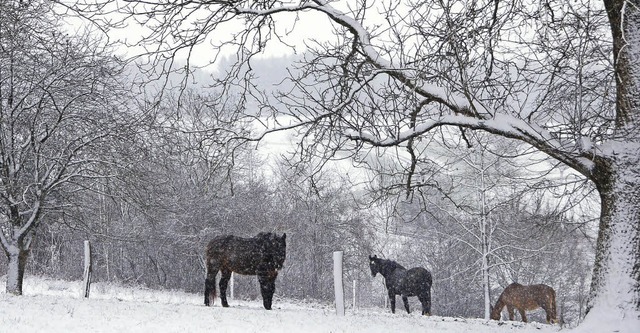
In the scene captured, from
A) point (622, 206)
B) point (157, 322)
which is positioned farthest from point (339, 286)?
point (622, 206)

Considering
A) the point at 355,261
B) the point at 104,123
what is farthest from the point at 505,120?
the point at 355,261

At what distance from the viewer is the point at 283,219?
103 ft

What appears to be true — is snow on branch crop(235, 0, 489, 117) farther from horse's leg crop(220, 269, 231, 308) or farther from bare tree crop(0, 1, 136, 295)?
horse's leg crop(220, 269, 231, 308)

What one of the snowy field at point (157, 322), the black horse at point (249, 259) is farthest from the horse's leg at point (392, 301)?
the snowy field at point (157, 322)

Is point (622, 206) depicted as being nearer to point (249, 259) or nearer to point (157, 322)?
point (157, 322)

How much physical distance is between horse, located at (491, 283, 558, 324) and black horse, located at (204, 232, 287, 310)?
7.51 m

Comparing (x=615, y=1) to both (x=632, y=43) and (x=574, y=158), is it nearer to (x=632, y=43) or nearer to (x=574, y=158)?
(x=632, y=43)

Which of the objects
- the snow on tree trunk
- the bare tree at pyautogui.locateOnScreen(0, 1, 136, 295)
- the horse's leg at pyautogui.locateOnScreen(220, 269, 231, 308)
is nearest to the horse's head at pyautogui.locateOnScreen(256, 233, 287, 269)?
the horse's leg at pyautogui.locateOnScreen(220, 269, 231, 308)

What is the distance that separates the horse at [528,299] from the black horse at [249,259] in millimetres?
7505

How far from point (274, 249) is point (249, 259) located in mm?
787

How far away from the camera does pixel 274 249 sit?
11.8 metres

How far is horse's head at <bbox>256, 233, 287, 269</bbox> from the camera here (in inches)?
466

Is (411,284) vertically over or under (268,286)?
under

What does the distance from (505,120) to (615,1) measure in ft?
6.20
